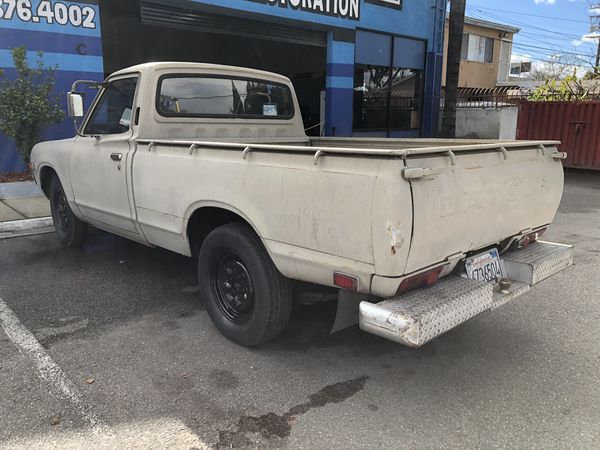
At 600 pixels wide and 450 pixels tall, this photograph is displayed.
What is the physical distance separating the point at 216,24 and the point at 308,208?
9.61 metres

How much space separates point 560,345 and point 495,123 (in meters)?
15.0

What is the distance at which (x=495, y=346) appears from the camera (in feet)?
12.2

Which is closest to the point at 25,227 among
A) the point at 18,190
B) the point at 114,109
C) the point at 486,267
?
the point at 18,190

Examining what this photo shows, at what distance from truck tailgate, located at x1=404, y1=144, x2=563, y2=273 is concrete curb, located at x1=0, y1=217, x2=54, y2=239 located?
19.2ft

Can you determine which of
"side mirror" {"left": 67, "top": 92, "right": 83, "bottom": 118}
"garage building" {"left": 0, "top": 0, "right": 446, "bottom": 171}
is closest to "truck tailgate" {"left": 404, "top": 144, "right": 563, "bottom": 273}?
"side mirror" {"left": 67, "top": 92, "right": 83, "bottom": 118}

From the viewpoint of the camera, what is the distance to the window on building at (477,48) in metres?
26.9

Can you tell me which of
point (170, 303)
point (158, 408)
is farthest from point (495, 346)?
point (170, 303)

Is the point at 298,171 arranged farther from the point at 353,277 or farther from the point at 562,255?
the point at 562,255

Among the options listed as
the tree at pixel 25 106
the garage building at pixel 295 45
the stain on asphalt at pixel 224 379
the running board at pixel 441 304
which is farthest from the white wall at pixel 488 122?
the stain on asphalt at pixel 224 379

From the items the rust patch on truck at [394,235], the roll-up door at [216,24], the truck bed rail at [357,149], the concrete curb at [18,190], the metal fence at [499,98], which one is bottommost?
the concrete curb at [18,190]

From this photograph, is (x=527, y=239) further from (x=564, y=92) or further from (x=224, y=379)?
(x=564, y=92)

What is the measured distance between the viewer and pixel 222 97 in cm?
496

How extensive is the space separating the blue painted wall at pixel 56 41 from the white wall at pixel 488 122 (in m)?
11.8

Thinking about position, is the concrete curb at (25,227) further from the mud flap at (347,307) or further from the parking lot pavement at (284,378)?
the mud flap at (347,307)
